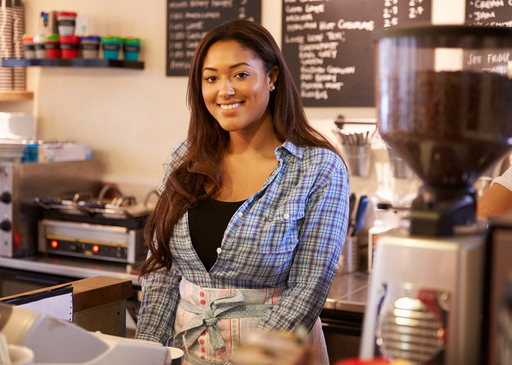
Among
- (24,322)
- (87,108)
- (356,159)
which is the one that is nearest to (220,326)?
(24,322)

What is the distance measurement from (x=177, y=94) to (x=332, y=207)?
7.24 feet

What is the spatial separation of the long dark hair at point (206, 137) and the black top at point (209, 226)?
4 cm

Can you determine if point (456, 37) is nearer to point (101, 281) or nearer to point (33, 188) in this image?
point (101, 281)

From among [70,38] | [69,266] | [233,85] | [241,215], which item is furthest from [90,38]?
[241,215]

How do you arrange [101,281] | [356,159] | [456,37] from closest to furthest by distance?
1. [456,37]
2. [101,281]
3. [356,159]

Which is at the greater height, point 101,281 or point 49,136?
point 49,136

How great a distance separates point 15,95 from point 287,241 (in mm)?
3060

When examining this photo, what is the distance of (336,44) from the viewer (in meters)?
3.49

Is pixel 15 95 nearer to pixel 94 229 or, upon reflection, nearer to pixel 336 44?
pixel 94 229

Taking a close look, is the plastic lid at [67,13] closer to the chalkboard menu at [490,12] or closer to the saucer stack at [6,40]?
the saucer stack at [6,40]

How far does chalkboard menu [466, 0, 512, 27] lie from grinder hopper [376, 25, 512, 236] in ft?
6.80

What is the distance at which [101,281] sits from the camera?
2.04 meters

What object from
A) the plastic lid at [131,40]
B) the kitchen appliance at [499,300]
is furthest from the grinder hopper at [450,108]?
the plastic lid at [131,40]

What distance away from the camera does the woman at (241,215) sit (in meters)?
1.95
